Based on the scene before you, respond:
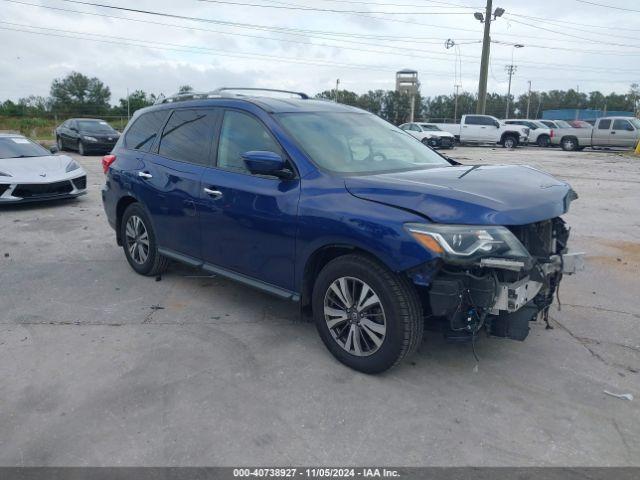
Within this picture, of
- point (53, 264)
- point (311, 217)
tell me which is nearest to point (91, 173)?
point (53, 264)

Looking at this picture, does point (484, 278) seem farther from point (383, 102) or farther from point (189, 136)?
point (383, 102)

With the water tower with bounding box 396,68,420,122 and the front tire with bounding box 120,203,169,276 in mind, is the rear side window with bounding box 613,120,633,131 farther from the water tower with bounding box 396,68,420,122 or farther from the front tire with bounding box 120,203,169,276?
the front tire with bounding box 120,203,169,276

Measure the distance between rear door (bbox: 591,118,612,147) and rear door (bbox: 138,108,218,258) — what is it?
2819cm

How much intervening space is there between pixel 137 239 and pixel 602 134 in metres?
28.4

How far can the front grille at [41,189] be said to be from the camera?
9422 millimetres

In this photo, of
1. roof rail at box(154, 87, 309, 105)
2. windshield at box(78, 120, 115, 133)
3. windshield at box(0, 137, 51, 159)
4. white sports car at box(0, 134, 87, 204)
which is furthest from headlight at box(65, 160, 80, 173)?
windshield at box(78, 120, 115, 133)

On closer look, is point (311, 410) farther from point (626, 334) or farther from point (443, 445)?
point (626, 334)

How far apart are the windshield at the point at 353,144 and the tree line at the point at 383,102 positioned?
2217 centimetres

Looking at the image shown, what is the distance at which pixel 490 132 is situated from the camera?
31.4 meters

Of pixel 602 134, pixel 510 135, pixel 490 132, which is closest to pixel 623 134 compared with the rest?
pixel 602 134

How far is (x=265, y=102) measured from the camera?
451 centimetres

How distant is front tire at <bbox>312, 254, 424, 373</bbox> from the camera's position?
3.36 meters

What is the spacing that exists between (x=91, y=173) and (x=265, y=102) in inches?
489

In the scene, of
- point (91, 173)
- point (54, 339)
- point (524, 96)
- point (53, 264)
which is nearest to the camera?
point (54, 339)
